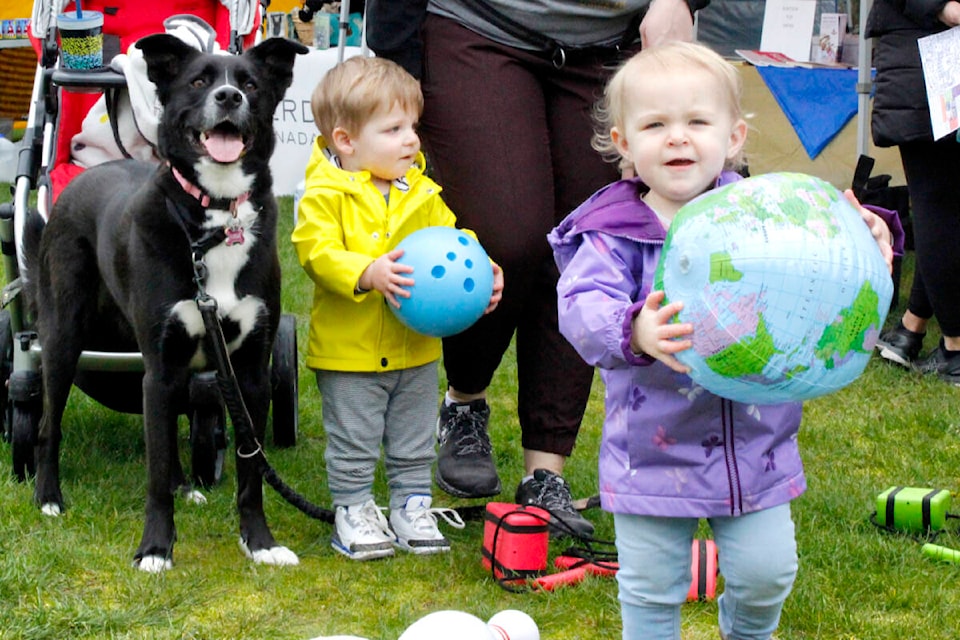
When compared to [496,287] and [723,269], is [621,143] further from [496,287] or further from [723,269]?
[496,287]

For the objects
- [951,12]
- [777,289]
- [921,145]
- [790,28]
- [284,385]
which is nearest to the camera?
[777,289]

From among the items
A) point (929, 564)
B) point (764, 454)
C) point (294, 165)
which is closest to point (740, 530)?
point (764, 454)

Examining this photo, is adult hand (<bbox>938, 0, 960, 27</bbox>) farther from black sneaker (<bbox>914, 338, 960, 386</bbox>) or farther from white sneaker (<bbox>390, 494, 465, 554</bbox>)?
white sneaker (<bbox>390, 494, 465, 554</bbox>)

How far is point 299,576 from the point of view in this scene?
3.42 metres

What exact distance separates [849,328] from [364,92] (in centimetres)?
173

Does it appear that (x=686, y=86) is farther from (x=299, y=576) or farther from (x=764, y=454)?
(x=299, y=576)

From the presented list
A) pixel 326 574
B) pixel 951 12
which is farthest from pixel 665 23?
pixel 951 12

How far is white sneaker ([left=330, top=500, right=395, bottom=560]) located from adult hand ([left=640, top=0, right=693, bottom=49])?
1.50 metres

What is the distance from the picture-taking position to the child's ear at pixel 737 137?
259 cm

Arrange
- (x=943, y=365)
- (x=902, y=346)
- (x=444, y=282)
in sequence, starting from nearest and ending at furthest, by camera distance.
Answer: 1. (x=444, y=282)
2. (x=943, y=365)
3. (x=902, y=346)

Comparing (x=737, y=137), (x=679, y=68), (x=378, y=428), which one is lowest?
(x=378, y=428)

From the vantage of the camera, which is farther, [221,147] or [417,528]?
[417,528]

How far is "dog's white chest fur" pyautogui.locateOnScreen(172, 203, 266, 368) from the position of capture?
3420 millimetres

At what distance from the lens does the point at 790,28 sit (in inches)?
371
